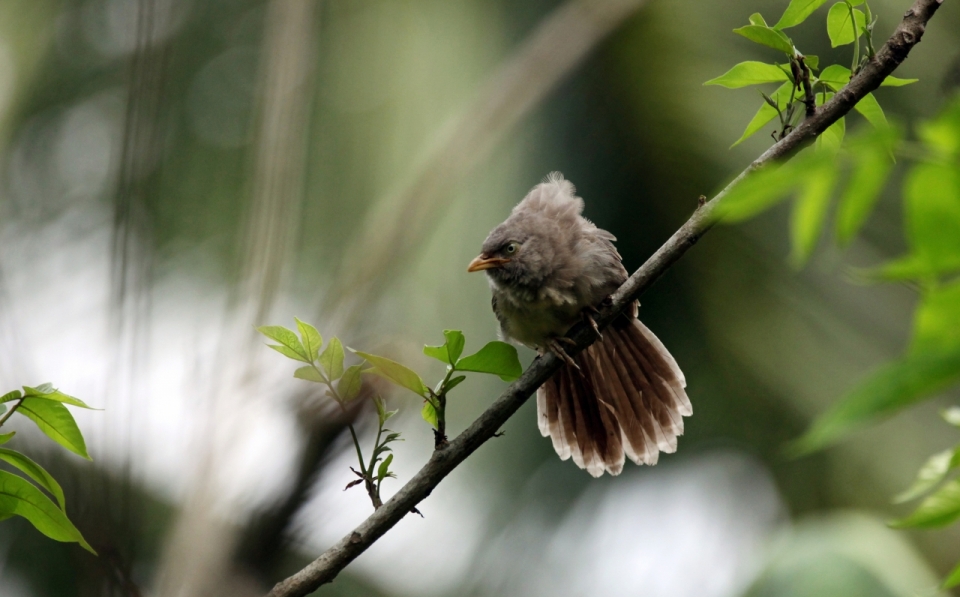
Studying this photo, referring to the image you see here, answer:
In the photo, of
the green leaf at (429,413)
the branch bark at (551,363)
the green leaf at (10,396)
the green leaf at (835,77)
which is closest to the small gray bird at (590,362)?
the branch bark at (551,363)

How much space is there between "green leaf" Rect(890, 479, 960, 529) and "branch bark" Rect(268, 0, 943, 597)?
0.80 metres

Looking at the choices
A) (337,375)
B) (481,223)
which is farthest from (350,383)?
(481,223)

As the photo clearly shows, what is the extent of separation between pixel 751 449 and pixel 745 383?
0.59 metres

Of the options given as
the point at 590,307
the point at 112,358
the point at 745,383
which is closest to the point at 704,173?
the point at 745,383

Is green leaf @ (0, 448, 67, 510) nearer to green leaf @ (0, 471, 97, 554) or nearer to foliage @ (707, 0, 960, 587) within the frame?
green leaf @ (0, 471, 97, 554)

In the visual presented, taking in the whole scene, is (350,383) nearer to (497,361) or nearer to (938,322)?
(497,361)

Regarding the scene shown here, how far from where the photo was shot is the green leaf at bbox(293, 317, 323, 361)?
190 centimetres

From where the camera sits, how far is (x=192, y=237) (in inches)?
272

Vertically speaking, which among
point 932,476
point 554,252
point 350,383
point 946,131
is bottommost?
point 932,476

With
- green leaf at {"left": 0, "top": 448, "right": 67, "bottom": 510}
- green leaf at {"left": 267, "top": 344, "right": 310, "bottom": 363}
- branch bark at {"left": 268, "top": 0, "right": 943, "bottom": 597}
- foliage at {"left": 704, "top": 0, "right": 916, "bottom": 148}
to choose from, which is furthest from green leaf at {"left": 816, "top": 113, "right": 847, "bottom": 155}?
green leaf at {"left": 0, "top": 448, "right": 67, "bottom": 510}

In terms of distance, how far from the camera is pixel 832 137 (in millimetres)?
2184

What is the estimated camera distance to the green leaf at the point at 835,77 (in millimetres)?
2119

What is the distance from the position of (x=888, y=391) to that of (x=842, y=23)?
5.60 feet

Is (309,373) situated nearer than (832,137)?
Yes
